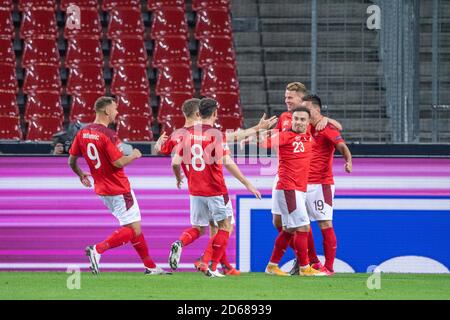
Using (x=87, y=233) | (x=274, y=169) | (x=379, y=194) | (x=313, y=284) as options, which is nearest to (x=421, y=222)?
(x=379, y=194)

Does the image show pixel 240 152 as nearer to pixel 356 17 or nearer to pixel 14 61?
pixel 356 17

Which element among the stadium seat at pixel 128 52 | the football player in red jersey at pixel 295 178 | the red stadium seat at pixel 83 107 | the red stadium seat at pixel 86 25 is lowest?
the football player in red jersey at pixel 295 178

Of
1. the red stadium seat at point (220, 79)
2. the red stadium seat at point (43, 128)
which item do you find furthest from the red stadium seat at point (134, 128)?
the red stadium seat at point (220, 79)

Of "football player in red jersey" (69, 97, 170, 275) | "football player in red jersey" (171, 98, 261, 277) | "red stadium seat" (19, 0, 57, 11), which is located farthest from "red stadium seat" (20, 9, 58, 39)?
"football player in red jersey" (171, 98, 261, 277)

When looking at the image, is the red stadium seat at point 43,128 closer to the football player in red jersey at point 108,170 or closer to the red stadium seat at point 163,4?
the red stadium seat at point 163,4

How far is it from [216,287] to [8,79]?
706cm

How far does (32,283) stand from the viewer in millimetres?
9680

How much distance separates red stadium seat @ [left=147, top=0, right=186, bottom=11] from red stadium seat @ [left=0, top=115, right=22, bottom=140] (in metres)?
3.24

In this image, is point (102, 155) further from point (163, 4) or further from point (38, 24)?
point (163, 4)

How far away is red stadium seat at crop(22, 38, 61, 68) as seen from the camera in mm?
15633

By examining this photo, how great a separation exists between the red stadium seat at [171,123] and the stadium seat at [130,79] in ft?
2.48

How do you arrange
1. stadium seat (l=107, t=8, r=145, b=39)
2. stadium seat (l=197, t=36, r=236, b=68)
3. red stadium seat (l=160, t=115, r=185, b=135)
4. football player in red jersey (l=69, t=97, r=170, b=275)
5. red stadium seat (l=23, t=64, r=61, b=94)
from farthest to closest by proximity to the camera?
stadium seat (l=107, t=8, r=145, b=39), stadium seat (l=197, t=36, r=236, b=68), red stadium seat (l=23, t=64, r=61, b=94), red stadium seat (l=160, t=115, r=185, b=135), football player in red jersey (l=69, t=97, r=170, b=275)

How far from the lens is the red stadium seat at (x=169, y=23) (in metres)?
16.2

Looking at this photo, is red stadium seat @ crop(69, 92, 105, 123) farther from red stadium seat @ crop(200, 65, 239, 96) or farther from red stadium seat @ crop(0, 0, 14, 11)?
red stadium seat @ crop(0, 0, 14, 11)
